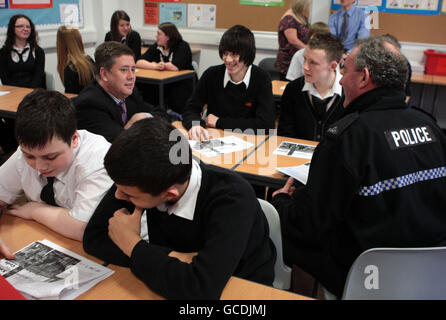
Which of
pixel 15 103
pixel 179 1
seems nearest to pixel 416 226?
pixel 15 103

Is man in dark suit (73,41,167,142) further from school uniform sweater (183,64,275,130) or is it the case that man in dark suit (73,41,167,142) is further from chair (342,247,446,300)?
chair (342,247,446,300)

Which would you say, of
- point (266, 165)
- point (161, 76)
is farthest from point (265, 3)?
point (266, 165)

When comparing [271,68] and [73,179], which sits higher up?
[271,68]

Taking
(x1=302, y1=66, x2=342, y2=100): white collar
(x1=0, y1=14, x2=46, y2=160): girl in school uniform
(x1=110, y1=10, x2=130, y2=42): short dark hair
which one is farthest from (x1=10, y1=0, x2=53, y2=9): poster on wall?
(x1=302, y1=66, x2=342, y2=100): white collar

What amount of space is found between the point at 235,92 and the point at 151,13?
15.0ft

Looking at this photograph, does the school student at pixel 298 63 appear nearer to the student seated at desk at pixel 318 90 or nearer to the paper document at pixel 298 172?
the student seated at desk at pixel 318 90

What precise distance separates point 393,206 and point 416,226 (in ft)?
0.39

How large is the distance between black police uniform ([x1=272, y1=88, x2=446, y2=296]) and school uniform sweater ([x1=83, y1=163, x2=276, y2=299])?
0.89ft

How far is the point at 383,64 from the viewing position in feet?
5.09

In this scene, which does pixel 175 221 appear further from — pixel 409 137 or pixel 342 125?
pixel 409 137

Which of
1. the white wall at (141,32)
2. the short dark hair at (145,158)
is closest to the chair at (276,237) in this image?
the short dark hair at (145,158)

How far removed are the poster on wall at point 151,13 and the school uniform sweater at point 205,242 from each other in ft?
19.9

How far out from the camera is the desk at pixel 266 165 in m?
1.98

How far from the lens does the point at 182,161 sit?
113 centimetres
